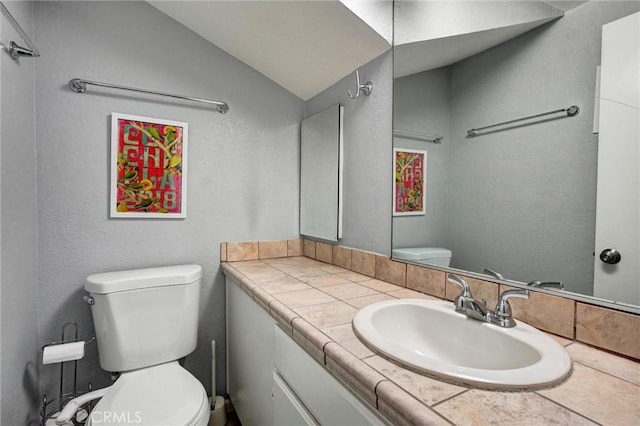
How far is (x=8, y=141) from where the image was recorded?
3.60ft

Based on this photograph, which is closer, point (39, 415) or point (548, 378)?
point (548, 378)

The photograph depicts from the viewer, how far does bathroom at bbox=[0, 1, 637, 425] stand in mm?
1216

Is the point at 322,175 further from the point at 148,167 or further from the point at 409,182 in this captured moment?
the point at 148,167

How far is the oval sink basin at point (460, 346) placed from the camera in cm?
58

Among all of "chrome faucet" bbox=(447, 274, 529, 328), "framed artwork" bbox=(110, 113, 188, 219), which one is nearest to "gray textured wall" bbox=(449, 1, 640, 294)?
"chrome faucet" bbox=(447, 274, 529, 328)

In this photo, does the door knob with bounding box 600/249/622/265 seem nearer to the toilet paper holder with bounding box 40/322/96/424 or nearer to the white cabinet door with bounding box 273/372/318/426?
the white cabinet door with bounding box 273/372/318/426

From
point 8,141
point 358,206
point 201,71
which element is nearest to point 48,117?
point 8,141

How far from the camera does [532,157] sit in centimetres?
88

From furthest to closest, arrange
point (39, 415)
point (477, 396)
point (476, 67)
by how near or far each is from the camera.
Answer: point (39, 415), point (476, 67), point (477, 396)

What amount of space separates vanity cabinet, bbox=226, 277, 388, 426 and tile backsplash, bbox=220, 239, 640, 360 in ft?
1.76

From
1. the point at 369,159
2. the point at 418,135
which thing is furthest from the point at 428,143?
the point at 369,159

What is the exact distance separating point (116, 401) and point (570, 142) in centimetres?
168

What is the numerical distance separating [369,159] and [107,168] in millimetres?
1285

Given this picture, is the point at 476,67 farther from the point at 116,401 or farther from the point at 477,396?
the point at 116,401
